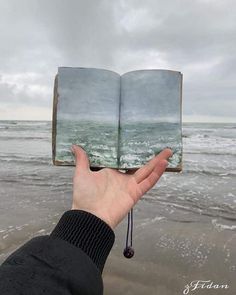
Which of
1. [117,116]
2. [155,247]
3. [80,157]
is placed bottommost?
[155,247]

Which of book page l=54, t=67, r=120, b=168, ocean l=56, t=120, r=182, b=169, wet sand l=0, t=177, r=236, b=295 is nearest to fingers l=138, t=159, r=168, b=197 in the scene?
ocean l=56, t=120, r=182, b=169

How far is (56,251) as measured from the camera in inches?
49.7

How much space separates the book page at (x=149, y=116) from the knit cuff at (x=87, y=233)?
1.73 ft

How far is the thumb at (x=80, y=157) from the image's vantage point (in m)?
1.87

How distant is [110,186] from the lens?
70.2 inches

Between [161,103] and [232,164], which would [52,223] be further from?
[232,164]

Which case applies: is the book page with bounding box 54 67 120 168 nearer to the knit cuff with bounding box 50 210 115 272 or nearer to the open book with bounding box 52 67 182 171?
the open book with bounding box 52 67 182 171

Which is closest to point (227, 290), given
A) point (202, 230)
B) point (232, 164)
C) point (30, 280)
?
point (202, 230)

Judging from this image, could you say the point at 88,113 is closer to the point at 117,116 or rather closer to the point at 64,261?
the point at 117,116

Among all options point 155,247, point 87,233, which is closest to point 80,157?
point 87,233

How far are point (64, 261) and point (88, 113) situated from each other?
1.01 m

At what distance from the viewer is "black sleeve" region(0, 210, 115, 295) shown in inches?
44.1

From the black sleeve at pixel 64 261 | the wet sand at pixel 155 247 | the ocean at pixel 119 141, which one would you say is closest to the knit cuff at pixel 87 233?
the black sleeve at pixel 64 261

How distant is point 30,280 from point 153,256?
118 inches
